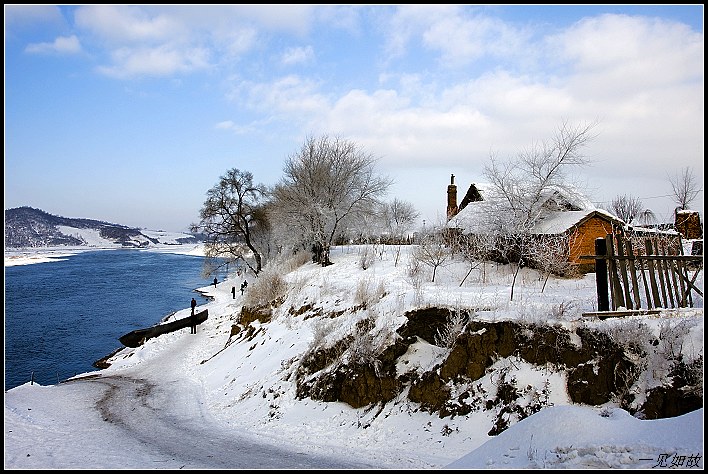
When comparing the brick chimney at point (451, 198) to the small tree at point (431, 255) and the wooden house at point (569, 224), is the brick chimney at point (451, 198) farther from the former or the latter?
the small tree at point (431, 255)

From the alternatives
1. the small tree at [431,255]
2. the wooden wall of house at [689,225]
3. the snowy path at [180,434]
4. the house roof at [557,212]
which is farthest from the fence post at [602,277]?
the wooden wall of house at [689,225]

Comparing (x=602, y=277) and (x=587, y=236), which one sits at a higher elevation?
(x=587, y=236)

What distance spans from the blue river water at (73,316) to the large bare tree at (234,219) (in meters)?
6.11

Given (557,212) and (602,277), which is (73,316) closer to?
(557,212)

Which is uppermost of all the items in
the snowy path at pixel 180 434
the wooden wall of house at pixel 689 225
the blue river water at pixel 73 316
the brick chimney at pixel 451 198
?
the brick chimney at pixel 451 198

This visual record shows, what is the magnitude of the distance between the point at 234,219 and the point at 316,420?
3175cm

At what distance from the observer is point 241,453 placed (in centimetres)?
962

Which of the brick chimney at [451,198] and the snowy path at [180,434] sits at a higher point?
the brick chimney at [451,198]

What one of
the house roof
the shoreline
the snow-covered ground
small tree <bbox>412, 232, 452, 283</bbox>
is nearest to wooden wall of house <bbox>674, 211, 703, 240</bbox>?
the house roof

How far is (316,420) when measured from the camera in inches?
443

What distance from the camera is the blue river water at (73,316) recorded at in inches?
874

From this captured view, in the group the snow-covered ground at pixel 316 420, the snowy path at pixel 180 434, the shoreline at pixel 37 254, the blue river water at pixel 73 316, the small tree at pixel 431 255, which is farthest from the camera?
the shoreline at pixel 37 254

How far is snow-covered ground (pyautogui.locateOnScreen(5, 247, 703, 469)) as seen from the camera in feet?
18.8

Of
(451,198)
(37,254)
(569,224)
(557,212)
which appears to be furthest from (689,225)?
(37,254)
